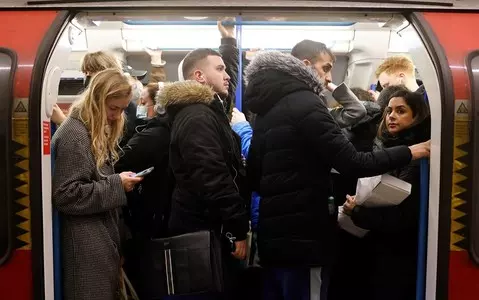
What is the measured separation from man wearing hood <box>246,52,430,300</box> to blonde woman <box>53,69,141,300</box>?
2.26ft

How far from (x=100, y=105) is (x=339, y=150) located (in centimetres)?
114

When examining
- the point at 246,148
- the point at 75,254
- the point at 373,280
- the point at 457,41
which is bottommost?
the point at 373,280

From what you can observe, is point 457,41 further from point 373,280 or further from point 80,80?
point 80,80

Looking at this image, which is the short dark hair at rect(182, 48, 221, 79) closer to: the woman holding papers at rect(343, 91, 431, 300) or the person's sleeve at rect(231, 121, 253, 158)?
the person's sleeve at rect(231, 121, 253, 158)

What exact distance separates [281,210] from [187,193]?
1.54ft

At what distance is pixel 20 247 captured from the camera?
2.31m

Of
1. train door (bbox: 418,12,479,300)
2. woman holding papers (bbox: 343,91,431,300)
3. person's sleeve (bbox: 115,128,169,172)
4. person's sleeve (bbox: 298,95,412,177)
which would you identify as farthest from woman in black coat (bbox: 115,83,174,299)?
train door (bbox: 418,12,479,300)

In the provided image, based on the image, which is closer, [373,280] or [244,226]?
[244,226]

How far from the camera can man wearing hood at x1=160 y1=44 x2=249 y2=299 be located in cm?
245

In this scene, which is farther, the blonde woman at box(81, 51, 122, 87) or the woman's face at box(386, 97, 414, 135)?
the blonde woman at box(81, 51, 122, 87)

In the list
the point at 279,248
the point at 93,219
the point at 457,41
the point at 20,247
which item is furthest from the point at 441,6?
the point at 20,247

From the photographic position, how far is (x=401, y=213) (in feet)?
8.55

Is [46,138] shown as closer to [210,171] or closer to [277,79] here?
[210,171]

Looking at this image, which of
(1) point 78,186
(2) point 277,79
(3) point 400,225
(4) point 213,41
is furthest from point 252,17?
(4) point 213,41
